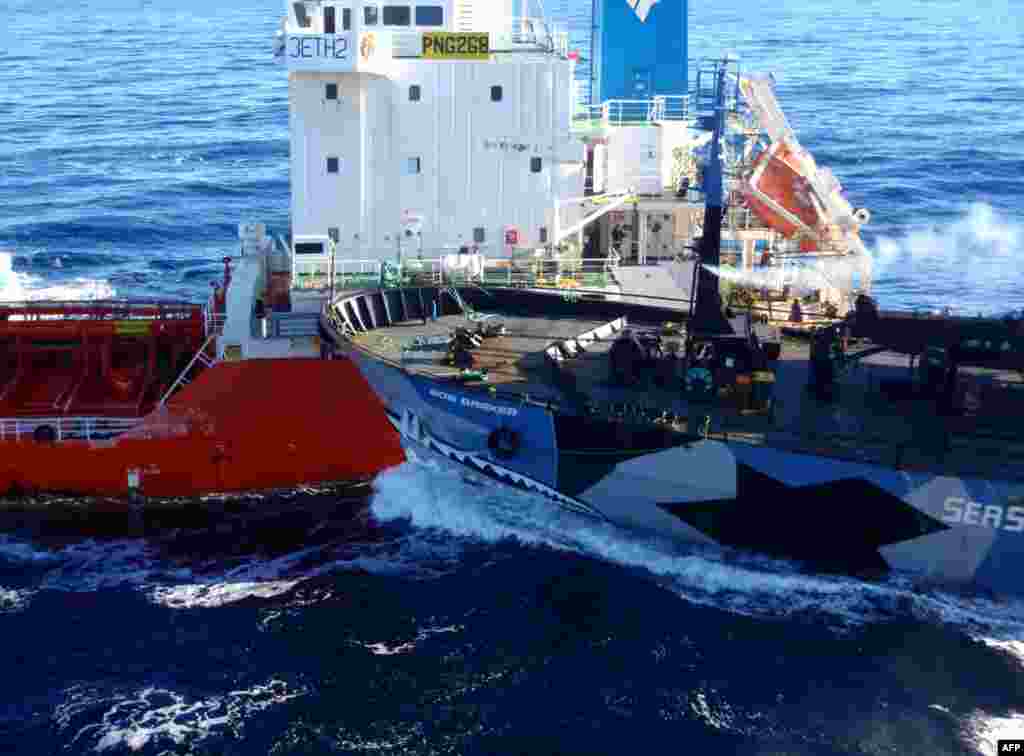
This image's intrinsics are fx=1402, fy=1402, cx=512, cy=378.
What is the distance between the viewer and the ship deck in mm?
24312

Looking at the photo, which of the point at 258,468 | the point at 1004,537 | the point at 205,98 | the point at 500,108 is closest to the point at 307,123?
the point at 500,108

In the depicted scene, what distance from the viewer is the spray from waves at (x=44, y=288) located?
43.7m

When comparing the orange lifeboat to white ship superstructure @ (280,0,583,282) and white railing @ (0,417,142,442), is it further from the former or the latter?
white railing @ (0,417,142,442)

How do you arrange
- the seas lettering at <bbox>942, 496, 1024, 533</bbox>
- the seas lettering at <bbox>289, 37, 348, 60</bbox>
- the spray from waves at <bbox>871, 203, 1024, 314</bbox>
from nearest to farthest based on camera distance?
the seas lettering at <bbox>942, 496, 1024, 533</bbox>
the seas lettering at <bbox>289, 37, 348, 60</bbox>
the spray from waves at <bbox>871, 203, 1024, 314</bbox>

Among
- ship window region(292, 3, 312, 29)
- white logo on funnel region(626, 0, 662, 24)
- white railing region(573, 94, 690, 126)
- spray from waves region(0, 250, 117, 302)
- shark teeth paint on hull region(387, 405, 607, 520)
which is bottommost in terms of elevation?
shark teeth paint on hull region(387, 405, 607, 520)

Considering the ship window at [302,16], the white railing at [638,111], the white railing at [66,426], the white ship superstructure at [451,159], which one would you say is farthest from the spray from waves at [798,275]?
the white railing at [66,426]

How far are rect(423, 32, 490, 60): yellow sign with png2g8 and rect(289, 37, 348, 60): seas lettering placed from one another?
218 cm

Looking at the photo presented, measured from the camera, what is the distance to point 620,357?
→ 26.9 meters

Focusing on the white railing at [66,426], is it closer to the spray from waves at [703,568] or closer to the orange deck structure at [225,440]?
the orange deck structure at [225,440]

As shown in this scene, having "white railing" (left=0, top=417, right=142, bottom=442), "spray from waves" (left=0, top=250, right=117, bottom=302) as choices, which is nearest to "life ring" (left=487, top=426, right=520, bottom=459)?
"white railing" (left=0, top=417, right=142, bottom=442)

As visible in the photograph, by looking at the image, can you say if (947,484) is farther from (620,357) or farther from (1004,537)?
(620,357)

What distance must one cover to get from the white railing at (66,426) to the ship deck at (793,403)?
6125 millimetres

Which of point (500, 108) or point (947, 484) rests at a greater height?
point (500, 108)

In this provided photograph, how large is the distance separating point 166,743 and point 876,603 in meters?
12.1
